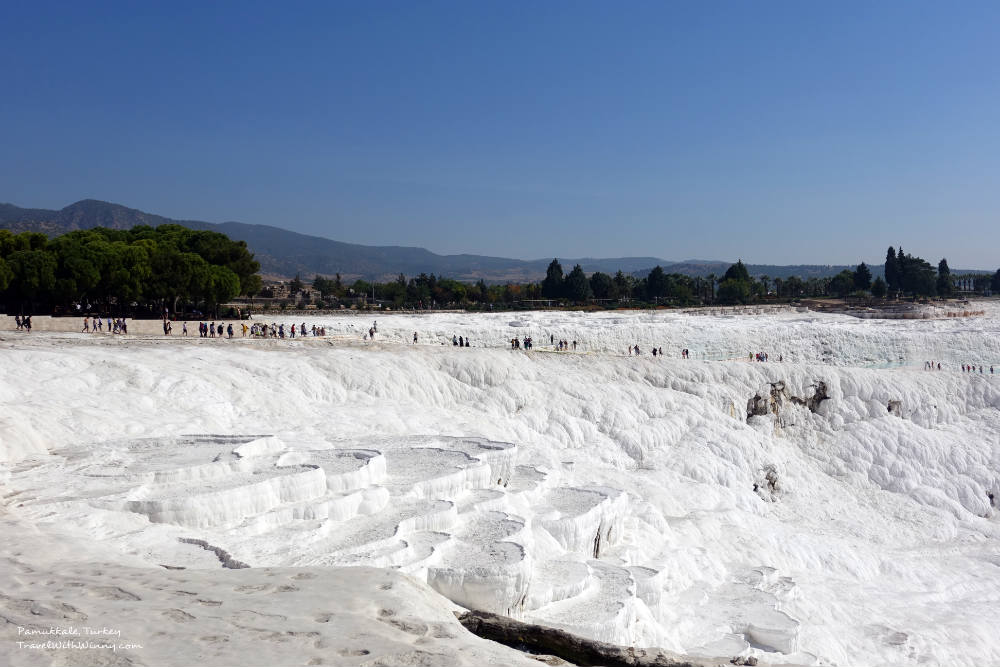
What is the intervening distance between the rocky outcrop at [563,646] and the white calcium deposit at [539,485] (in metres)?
0.63

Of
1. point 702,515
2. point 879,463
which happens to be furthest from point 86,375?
point 879,463

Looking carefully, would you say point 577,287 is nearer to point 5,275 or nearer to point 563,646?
point 5,275

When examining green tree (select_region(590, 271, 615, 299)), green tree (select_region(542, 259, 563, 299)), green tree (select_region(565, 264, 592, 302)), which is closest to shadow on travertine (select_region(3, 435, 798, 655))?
green tree (select_region(565, 264, 592, 302))

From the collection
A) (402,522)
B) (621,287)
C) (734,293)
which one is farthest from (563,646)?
(734,293)

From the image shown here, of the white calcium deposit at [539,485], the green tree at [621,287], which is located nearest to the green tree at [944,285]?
the green tree at [621,287]

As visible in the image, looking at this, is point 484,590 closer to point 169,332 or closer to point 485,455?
point 485,455

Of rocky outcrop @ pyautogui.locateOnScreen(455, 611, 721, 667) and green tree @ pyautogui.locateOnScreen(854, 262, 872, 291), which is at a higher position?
green tree @ pyautogui.locateOnScreen(854, 262, 872, 291)

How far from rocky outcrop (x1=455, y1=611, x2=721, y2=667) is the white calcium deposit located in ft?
2.08

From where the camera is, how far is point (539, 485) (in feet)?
51.4

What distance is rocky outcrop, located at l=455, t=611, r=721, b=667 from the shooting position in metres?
7.02

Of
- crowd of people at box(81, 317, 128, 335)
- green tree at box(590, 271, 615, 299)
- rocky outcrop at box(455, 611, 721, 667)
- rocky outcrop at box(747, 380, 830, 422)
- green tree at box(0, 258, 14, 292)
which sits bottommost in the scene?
rocky outcrop at box(747, 380, 830, 422)

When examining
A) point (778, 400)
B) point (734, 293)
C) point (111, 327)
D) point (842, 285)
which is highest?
point (842, 285)

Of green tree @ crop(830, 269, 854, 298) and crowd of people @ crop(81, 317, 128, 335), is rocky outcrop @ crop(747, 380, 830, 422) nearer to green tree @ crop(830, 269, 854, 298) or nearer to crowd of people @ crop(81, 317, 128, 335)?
crowd of people @ crop(81, 317, 128, 335)

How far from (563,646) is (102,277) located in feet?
125
